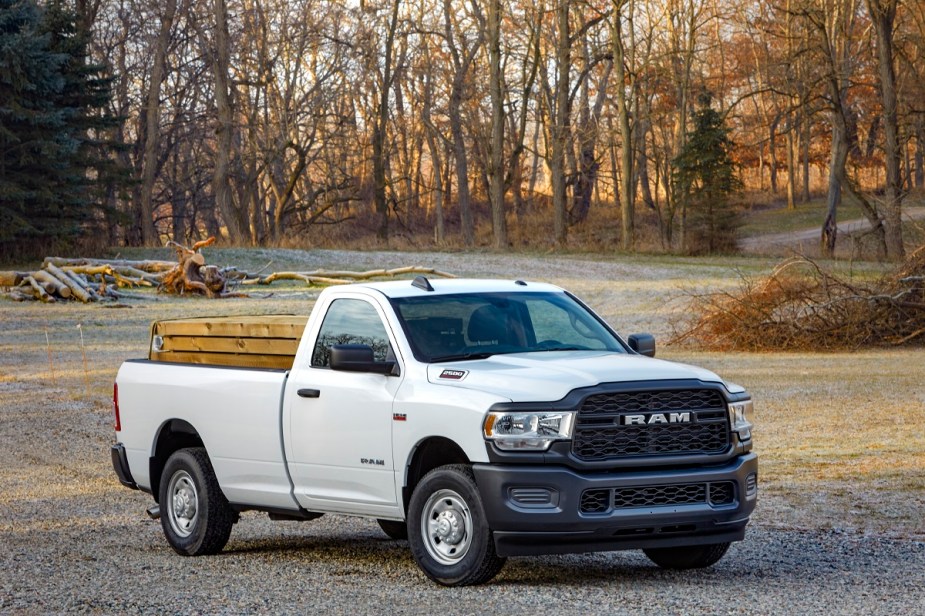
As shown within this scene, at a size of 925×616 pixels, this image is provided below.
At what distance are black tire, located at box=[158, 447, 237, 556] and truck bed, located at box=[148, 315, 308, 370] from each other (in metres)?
0.76

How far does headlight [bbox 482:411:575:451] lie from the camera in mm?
7543

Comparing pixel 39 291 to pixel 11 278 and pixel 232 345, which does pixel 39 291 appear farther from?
pixel 232 345

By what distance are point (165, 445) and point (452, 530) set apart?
340cm

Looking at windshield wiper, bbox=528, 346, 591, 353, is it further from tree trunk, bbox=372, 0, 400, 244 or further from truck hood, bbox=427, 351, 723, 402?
tree trunk, bbox=372, 0, 400, 244

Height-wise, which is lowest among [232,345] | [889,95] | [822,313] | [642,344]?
[822,313]

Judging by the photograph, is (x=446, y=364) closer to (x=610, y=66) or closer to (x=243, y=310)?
(x=243, y=310)

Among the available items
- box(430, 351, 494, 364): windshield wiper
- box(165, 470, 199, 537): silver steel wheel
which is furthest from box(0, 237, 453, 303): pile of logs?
box(430, 351, 494, 364): windshield wiper

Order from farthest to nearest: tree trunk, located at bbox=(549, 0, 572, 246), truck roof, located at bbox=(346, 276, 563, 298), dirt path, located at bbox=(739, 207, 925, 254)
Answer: dirt path, located at bbox=(739, 207, 925, 254), tree trunk, located at bbox=(549, 0, 572, 246), truck roof, located at bbox=(346, 276, 563, 298)

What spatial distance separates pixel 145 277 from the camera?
40781 millimetres

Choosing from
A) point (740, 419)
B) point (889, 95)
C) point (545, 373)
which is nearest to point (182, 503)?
point (545, 373)

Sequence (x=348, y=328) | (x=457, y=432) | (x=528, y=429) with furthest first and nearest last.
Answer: (x=348, y=328)
(x=457, y=432)
(x=528, y=429)

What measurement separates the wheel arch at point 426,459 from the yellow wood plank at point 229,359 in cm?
159

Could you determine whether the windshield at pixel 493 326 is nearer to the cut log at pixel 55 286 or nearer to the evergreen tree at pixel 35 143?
the cut log at pixel 55 286

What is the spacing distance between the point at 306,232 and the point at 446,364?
62511 millimetres
